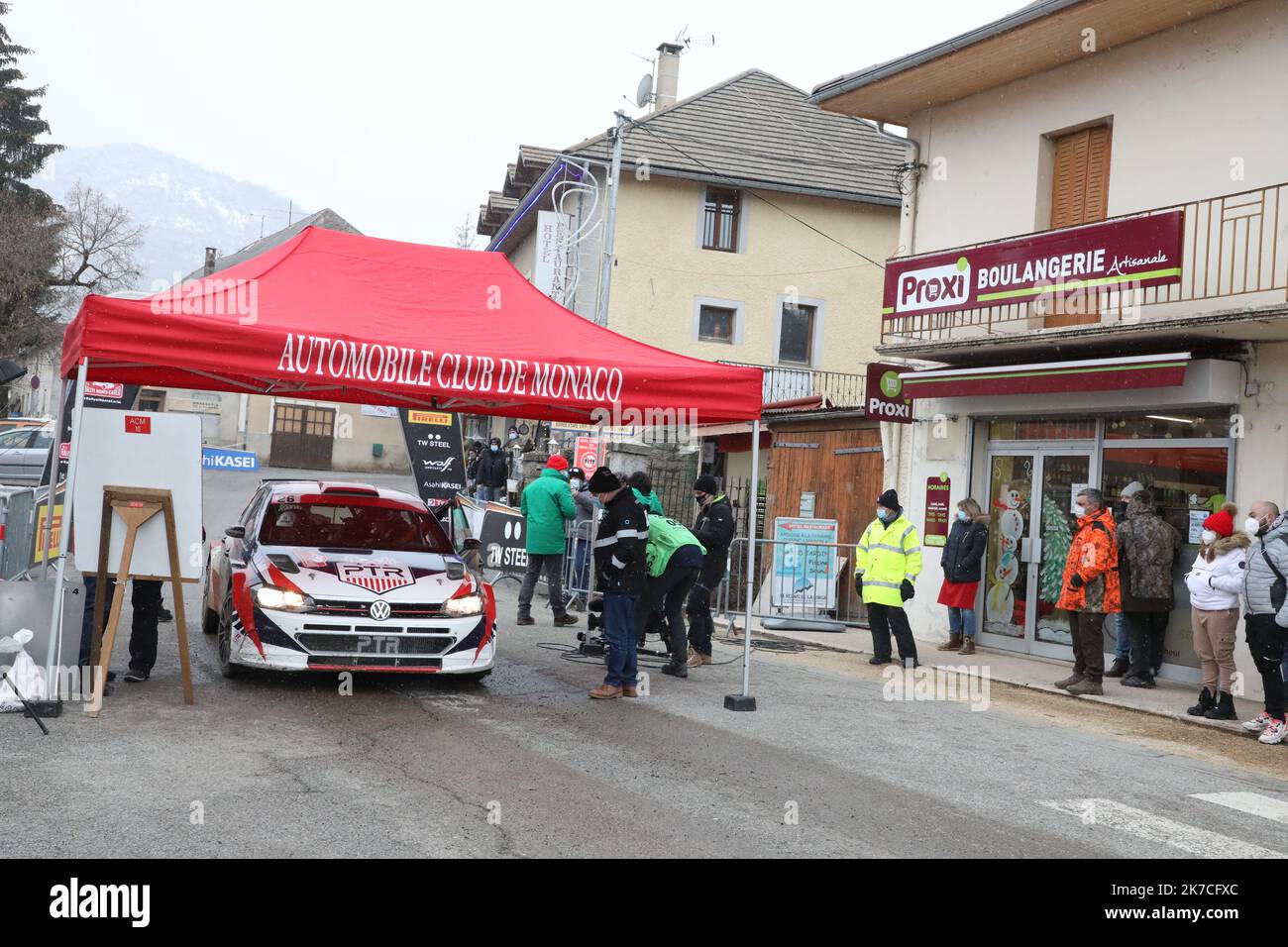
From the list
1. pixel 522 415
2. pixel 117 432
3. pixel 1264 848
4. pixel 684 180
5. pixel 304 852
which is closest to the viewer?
pixel 304 852

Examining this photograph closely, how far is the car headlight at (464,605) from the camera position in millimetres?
8719

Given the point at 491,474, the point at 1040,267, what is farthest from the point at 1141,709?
the point at 491,474

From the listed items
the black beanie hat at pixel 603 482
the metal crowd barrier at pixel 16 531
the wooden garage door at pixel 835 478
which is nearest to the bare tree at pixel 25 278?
the wooden garage door at pixel 835 478

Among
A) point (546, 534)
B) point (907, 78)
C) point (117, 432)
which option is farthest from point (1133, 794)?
point (907, 78)

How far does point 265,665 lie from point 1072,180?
37.0 feet

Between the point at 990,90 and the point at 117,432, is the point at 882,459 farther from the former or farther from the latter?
the point at 117,432

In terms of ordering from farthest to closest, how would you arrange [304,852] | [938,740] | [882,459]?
[882,459]
[938,740]
[304,852]

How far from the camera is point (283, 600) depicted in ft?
27.3

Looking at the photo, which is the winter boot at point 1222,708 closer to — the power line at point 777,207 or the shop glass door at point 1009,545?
the shop glass door at point 1009,545

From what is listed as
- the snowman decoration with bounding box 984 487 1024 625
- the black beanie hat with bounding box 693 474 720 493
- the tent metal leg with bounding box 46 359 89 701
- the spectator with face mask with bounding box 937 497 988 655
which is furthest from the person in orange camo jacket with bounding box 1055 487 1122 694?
the tent metal leg with bounding box 46 359 89 701

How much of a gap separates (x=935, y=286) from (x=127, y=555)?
33.2 feet

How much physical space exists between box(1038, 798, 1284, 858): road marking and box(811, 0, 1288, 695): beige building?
5.72 meters

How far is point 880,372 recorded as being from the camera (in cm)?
1542

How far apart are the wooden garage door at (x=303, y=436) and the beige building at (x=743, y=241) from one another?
76.8 feet
